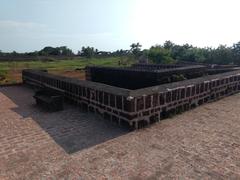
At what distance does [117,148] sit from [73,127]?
1.84m

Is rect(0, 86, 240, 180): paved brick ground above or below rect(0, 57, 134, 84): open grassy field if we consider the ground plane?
below

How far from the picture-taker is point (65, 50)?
73938 millimetres

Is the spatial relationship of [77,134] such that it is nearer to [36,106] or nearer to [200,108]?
[36,106]

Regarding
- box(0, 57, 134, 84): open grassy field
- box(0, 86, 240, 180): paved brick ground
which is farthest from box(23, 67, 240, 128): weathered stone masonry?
box(0, 57, 134, 84): open grassy field

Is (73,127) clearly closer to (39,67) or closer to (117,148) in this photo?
(117,148)

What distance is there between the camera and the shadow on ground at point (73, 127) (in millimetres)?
5441

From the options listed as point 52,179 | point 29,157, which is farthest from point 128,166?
point 29,157

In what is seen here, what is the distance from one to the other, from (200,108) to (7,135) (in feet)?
19.6

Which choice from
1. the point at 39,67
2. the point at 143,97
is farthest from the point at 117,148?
the point at 39,67

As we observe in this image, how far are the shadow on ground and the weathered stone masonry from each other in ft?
1.12

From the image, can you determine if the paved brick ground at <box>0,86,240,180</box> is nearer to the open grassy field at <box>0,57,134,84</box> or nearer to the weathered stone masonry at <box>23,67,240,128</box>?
the weathered stone masonry at <box>23,67,240,128</box>

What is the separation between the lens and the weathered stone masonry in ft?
20.5

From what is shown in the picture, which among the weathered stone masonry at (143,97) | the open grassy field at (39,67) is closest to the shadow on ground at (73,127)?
the weathered stone masonry at (143,97)

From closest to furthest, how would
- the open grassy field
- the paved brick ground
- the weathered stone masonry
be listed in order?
the paved brick ground < the weathered stone masonry < the open grassy field
